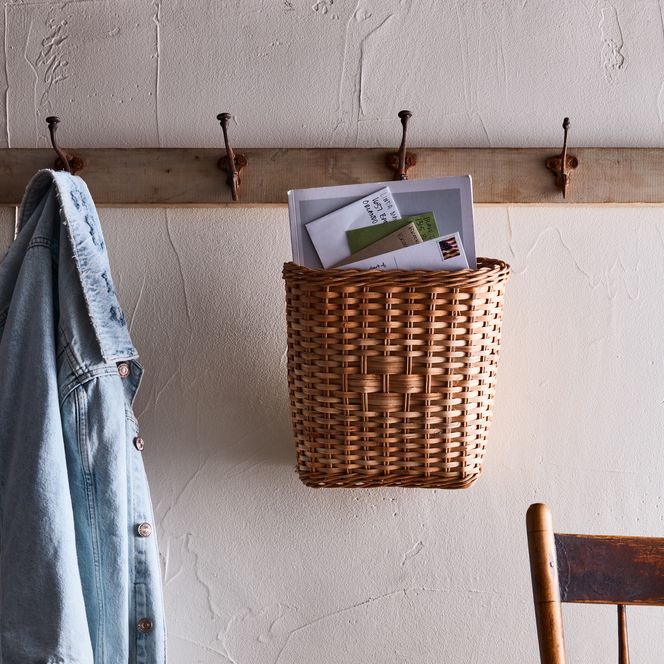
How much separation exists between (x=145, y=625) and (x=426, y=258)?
530 mm

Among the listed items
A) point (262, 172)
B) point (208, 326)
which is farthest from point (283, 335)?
point (262, 172)

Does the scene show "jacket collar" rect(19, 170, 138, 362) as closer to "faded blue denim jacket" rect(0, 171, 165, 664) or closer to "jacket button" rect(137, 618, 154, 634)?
"faded blue denim jacket" rect(0, 171, 165, 664)

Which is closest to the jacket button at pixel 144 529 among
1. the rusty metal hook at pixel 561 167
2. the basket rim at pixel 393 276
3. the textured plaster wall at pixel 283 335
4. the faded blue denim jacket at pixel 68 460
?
the faded blue denim jacket at pixel 68 460

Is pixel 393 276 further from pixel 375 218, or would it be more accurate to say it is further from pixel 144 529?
pixel 144 529

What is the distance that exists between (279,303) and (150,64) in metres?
0.37

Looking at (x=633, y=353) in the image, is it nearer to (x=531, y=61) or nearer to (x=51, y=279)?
(x=531, y=61)

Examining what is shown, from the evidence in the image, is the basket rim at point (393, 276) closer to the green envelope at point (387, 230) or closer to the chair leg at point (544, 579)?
the green envelope at point (387, 230)

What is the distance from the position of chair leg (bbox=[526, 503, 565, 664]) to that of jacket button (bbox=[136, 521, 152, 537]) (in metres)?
0.43

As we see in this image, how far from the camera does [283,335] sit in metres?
1.03

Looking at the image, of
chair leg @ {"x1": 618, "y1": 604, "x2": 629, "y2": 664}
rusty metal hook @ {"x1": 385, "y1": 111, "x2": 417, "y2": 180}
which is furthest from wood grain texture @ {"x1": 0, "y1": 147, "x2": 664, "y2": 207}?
chair leg @ {"x1": 618, "y1": 604, "x2": 629, "y2": 664}

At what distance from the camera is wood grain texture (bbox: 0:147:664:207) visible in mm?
985

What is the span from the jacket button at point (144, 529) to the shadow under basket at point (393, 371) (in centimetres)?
19

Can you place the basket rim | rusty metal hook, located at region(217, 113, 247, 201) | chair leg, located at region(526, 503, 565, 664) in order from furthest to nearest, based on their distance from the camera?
rusty metal hook, located at region(217, 113, 247, 201) < the basket rim < chair leg, located at region(526, 503, 565, 664)

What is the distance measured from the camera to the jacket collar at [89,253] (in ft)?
2.79
